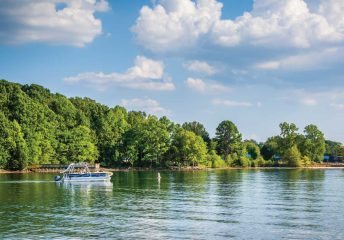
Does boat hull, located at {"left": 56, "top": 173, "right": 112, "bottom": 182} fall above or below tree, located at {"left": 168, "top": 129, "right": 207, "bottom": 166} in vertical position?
below

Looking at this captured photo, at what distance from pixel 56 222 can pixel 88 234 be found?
6.97 metres

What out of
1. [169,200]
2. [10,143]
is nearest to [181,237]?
→ [169,200]

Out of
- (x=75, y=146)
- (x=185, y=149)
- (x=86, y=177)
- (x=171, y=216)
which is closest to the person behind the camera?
(x=171, y=216)

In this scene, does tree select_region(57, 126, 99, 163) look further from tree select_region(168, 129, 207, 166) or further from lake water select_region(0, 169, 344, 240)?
lake water select_region(0, 169, 344, 240)

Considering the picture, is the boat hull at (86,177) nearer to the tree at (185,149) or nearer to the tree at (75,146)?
the tree at (75,146)

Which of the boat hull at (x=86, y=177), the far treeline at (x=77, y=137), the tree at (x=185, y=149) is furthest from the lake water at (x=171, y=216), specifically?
the tree at (x=185, y=149)

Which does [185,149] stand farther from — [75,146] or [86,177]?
[86,177]

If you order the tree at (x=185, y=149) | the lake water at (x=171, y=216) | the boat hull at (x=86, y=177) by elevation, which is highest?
the tree at (x=185, y=149)

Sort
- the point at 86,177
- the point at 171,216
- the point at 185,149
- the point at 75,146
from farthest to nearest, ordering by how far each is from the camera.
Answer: the point at 185,149 → the point at 75,146 → the point at 86,177 → the point at 171,216

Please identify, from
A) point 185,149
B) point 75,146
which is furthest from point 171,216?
point 185,149

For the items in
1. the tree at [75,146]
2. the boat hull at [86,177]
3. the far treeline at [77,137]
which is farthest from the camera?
the tree at [75,146]

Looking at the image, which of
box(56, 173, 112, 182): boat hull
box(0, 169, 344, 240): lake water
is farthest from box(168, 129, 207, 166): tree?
box(0, 169, 344, 240): lake water

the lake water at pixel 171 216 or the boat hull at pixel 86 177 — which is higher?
the boat hull at pixel 86 177

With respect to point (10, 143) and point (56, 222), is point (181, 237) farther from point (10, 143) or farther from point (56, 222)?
point (10, 143)
